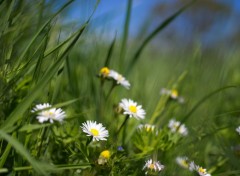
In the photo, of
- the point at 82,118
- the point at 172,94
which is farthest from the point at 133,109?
the point at 172,94

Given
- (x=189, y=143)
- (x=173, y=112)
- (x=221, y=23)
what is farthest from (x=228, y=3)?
(x=189, y=143)

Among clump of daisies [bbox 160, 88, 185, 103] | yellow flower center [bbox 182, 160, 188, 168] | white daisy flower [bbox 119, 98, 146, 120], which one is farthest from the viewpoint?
clump of daisies [bbox 160, 88, 185, 103]

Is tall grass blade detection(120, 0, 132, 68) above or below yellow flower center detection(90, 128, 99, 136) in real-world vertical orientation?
above

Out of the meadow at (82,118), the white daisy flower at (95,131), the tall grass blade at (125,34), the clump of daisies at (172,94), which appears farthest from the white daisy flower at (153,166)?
the clump of daisies at (172,94)

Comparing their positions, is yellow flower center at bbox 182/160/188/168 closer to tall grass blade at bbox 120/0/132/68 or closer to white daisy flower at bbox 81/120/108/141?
white daisy flower at bbox 81/120/108/141

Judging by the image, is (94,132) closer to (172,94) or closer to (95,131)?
(95,131)

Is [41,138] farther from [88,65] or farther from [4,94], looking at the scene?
[88,65]

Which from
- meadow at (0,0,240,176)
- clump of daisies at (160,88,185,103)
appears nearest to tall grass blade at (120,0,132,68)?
meadow at (0,0,240,176)

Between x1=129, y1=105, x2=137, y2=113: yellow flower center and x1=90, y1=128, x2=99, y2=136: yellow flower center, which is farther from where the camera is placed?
x1=129, y1=105, x2=137, y2=113: yellow flower center

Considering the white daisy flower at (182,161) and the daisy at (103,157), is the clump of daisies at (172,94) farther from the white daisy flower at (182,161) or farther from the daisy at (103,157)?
the daisy at (103,157)
